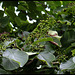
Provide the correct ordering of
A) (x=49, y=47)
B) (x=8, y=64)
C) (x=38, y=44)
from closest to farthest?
(x=8, y=64)
(x=38, y=44)
(x=49, y=47)

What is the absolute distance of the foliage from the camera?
82 cm

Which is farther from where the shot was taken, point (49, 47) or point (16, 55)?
point (49, 47)

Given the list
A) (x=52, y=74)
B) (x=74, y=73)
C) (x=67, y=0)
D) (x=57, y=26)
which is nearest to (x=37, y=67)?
(x=52, y=74)

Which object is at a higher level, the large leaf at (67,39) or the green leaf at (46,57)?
the large leaf at (67,39)

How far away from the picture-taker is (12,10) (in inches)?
46.4

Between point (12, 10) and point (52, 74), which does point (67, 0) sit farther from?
point (52, 74)

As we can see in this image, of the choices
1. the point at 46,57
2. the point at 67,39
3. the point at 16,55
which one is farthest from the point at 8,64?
the point at 67,39

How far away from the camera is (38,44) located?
0.97 m

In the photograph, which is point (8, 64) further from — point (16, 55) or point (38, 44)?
point (38, 44)

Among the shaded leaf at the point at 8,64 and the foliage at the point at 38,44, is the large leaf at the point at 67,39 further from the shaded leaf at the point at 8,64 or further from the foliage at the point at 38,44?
the shaded leaf at the point at 8,64

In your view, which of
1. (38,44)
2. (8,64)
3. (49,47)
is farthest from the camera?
(49,47)

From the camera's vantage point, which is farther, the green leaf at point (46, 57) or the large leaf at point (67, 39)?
the large leaf at point (67, 39)

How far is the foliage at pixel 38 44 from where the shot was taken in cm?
82

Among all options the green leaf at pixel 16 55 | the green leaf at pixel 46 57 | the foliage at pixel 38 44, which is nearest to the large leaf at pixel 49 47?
the foliage at pixel 38 44
